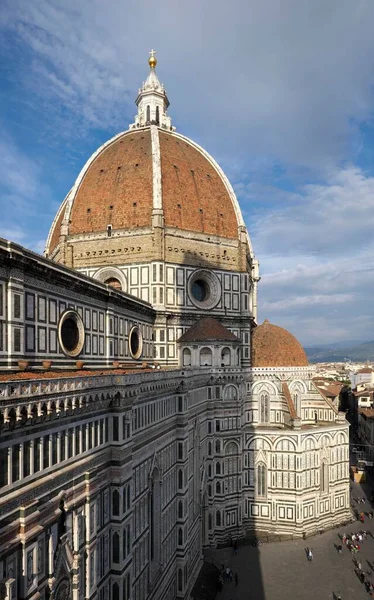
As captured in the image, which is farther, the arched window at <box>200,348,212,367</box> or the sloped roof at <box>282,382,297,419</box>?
the sloped roof at <box>282,382,297,419</box>

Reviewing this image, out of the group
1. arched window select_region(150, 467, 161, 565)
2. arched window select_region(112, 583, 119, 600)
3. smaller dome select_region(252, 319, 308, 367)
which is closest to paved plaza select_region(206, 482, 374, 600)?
arched window select_region(150, 467, 161, 565)

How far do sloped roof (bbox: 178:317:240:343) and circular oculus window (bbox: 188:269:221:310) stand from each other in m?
2.13

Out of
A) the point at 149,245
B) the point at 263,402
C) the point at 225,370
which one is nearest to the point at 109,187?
the point at 149,245

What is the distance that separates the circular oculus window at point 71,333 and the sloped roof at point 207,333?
11.9 metres

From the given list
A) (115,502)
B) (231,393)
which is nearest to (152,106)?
(231,393)

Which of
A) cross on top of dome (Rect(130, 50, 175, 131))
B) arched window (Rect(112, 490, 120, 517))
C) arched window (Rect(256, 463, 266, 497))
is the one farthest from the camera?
cross on top of dome (Rect(130, 50, 175, 131))

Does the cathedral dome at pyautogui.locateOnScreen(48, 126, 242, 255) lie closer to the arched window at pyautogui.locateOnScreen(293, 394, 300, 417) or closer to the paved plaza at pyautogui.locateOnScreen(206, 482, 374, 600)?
the arched window at pyautogui.locateOnScreen(293, 394, 300, 417)

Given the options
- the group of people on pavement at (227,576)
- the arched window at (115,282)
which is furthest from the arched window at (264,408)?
the arched window at (115,282)

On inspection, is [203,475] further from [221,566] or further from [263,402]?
[263,402]

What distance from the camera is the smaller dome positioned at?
36.5 metres

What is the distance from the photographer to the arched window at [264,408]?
3466cm

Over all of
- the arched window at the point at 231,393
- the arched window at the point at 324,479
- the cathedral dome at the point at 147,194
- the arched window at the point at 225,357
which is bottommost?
the arched window at the point at 324,479

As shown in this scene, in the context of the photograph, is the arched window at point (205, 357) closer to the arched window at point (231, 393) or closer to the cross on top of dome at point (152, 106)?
the arched window at point (231, 393)

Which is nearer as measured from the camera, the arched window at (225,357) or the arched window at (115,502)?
the arched window at (115,502)
